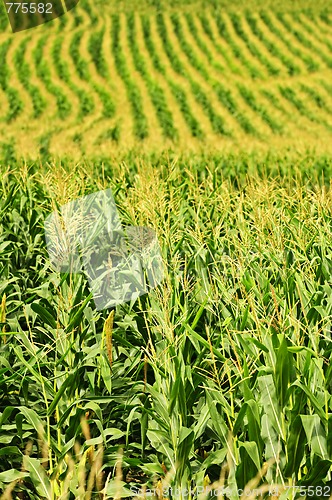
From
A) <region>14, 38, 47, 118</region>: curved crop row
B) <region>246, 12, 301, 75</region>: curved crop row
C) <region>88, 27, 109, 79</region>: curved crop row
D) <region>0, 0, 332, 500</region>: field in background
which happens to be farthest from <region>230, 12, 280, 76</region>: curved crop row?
<region>0, 0, 332, 500</region>: field in background

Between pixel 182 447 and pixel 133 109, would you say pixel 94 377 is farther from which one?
pixel 133 109

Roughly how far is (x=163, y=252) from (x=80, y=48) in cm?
2544

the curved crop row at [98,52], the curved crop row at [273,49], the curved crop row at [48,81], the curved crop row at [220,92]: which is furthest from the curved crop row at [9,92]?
the curved crop row at [273,49]

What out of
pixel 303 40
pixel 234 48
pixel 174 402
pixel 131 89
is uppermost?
pixel 174 402

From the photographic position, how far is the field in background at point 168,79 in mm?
20750

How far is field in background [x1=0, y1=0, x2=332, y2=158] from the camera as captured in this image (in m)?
20.8

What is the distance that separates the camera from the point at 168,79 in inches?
1008

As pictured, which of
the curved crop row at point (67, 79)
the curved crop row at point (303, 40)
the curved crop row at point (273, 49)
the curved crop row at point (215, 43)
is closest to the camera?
the curved crop row at point (67, 79)

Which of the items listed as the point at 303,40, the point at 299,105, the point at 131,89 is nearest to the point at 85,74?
the point at 131,89

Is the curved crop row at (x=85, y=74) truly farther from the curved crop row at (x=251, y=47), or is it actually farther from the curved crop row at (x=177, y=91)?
the curved crop row at (x=251, y=47)

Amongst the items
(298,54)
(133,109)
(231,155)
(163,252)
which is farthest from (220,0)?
(163,252)

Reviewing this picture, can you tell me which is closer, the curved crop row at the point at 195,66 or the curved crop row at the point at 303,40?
the curved crop row at the point at 195,66

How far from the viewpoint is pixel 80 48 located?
28438mm

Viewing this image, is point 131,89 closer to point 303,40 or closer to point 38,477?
point 303,40
